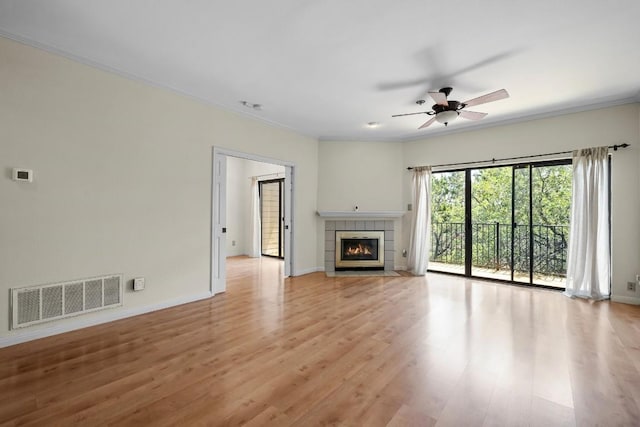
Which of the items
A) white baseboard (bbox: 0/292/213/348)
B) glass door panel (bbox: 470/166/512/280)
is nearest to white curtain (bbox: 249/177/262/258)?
white baseboard (bbox: 0/292/213/348)

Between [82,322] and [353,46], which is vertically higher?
[353,46]

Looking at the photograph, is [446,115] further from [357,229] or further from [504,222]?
[357,229]

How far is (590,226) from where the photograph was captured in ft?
12.9

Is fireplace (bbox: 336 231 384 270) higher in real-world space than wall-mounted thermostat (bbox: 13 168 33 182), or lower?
lower

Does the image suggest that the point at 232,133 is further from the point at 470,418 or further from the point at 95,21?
the point at 470,418

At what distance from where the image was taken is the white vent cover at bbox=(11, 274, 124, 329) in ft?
8.26

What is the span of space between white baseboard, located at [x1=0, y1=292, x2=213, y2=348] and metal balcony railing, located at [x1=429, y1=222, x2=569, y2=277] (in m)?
4.48

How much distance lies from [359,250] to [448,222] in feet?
5.75

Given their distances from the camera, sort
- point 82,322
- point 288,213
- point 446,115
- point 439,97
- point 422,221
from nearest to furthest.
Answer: point 82,322 → point 439,97 → point 446,115 → point 288,213 → point 422,221

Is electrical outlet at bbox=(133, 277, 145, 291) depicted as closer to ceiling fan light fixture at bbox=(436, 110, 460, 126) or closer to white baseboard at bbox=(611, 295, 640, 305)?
ceiling fan light fixture at bbox=(436, 110, 460, 126)

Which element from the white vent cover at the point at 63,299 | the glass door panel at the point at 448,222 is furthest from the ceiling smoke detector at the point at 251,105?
the glass door panel at the point at 448,222

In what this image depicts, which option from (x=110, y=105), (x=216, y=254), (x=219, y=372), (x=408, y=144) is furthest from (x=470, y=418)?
(x=408, y=144)

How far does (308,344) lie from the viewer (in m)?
2.57

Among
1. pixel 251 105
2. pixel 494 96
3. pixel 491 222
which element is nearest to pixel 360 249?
pixel 491 222
